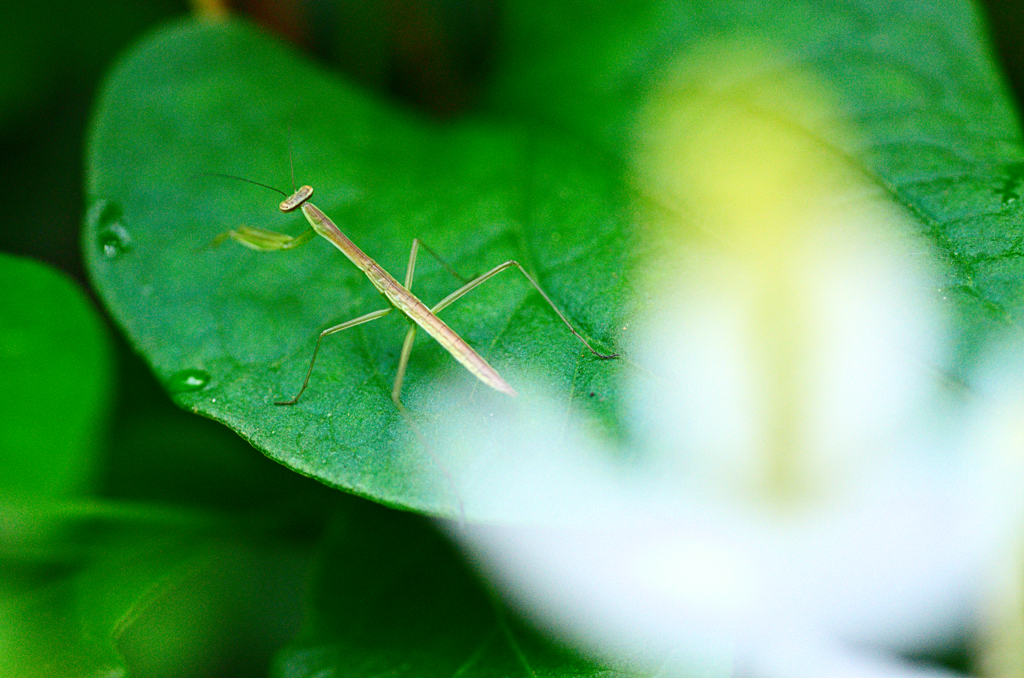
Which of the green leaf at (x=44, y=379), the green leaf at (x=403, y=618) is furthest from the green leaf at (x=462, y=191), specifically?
the green leaf at (x=403, y=618)

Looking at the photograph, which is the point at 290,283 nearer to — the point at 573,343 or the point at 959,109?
the point at 573,343

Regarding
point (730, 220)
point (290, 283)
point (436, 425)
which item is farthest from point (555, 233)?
point (290, 283)

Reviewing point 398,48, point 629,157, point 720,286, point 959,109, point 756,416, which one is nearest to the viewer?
point 756,416

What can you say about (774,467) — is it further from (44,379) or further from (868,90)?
(44,379)

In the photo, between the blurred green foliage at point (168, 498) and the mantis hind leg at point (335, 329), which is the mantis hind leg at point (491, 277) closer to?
the mantis hind leg at point (335, 329)

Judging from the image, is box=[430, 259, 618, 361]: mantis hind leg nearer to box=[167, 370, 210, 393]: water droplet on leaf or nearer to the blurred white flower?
the blurred white flower

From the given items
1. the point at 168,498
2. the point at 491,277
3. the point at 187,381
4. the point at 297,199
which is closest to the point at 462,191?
the point at 491,277
